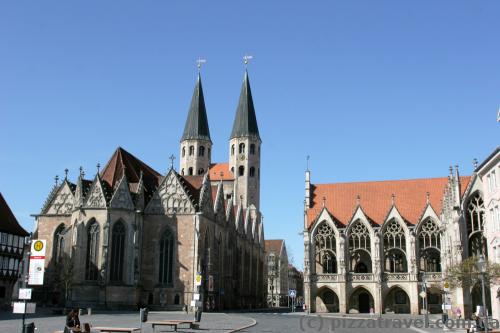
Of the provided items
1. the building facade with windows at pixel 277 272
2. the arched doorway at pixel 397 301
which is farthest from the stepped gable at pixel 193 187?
the building facade with windows at pixel 277 272

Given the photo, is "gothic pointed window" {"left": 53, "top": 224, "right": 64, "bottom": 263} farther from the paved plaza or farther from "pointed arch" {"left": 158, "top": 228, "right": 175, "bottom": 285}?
the paved plaza

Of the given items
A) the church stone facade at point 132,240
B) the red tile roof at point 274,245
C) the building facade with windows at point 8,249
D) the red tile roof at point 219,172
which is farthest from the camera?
the red tile roof at point 274,245

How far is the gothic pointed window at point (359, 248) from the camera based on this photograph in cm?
6450

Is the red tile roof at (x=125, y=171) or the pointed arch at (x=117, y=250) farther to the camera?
the red tile roof at (x=125, y=171)

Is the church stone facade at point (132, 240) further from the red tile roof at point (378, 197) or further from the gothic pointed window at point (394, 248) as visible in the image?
the gothic pointed window at point (394, 248)

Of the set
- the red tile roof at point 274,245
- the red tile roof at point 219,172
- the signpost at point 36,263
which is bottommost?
the signpost at point 36,263

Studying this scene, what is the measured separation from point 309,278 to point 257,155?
34.1 m

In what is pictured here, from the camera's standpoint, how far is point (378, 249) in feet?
206

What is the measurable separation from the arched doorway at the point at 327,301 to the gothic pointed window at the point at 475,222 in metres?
19.1

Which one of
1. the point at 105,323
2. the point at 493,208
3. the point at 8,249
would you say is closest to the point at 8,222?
the point at 8,249

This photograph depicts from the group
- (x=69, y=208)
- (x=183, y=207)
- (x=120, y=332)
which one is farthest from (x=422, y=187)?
(x=120, y=332)

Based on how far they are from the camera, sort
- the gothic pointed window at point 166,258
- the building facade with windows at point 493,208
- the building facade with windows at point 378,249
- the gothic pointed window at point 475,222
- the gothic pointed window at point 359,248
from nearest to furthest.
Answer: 1. the building facade with windows at point 493,208
2. the gothic pointed window at point 475,222
3. the gothic pointed window at point 166,258
4. the building facade with windows at point 378,249
5. the gothic pointed window at point 359,248

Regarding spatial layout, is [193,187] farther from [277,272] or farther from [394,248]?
[277,272]

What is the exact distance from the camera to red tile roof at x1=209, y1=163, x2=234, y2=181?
9515 centimetres
